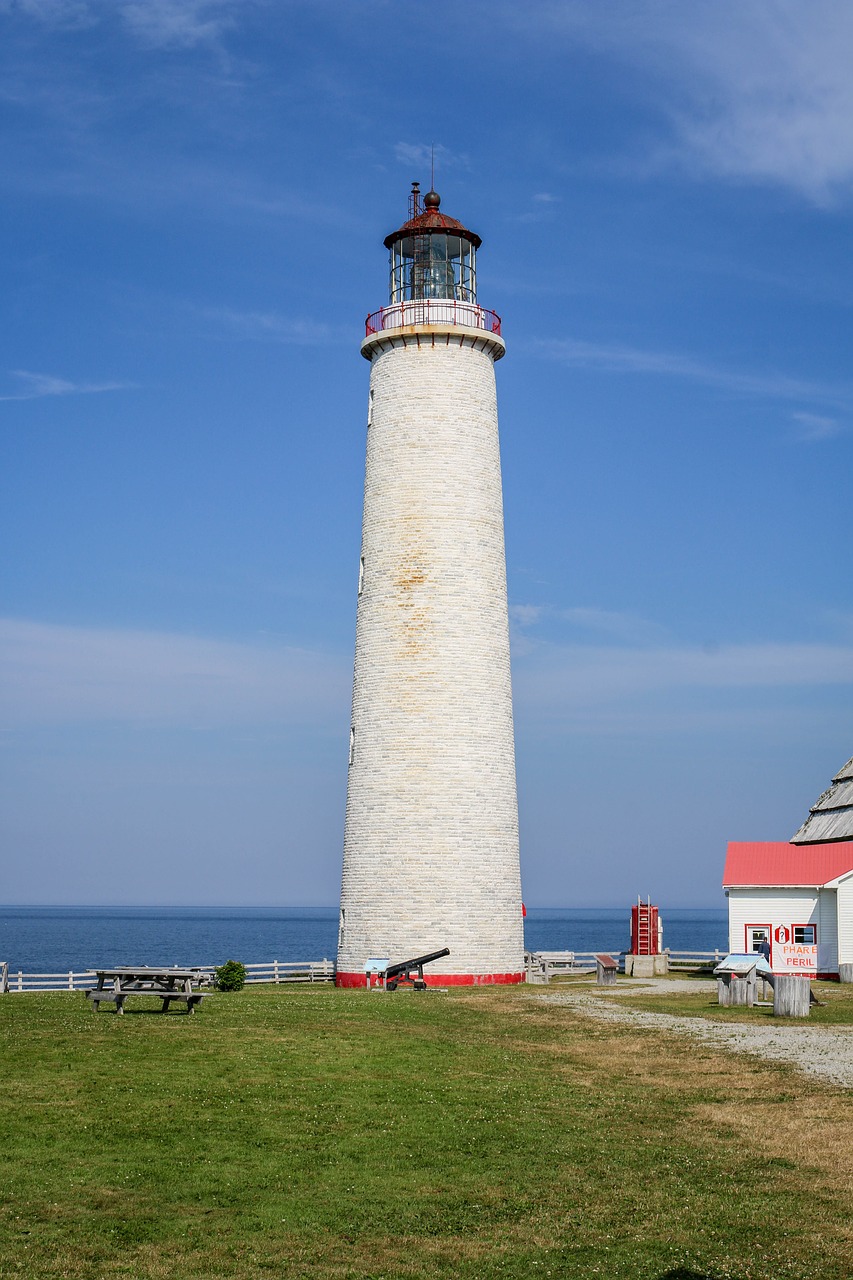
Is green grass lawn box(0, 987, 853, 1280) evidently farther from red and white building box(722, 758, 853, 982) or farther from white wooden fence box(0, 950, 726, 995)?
red and white building box(722, 758, 853, 982)

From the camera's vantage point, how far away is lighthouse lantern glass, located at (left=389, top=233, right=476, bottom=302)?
123 ft

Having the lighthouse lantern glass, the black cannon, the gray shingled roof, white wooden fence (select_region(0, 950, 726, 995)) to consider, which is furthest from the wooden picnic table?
the gray shingled roof

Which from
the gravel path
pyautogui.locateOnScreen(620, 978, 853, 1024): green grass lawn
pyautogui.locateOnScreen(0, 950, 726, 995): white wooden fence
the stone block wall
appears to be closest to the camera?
the gravel path

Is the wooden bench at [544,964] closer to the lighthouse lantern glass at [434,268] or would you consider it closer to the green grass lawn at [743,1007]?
the green grass lawn at [743,1007]

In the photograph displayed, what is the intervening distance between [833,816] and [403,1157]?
35381 mm

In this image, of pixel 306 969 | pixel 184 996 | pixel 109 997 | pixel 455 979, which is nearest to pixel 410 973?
pixel 455 979

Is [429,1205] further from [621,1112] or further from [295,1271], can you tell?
[621,1112]

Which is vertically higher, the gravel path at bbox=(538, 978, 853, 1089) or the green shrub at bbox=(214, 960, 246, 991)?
the green shrub at bbox=(214, 960, 246, 991)

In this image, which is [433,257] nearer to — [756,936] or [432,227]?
[432,227]

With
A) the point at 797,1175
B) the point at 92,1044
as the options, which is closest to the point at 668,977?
the point at 92,1044

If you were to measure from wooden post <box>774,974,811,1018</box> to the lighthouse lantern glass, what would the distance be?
20.7 meters

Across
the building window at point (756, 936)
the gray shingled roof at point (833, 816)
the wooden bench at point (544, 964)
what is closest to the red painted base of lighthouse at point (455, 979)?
the wooden bench at point (544, 964)

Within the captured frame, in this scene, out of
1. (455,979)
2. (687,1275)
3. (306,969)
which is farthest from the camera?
(306,969)

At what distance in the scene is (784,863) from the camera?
43.0 meters
